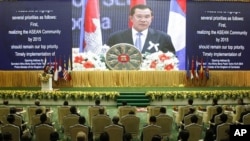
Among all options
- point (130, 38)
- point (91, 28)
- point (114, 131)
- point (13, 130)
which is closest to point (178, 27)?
point (130, 38)

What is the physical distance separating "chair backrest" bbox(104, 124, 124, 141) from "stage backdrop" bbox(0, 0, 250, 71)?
39.3ft

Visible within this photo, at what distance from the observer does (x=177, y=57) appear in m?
21.0

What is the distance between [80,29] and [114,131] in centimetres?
1267

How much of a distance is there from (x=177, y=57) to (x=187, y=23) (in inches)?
73.1

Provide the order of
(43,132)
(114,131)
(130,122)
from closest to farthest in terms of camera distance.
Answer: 1. (114,131)
2. (43,132)
3. (130,122)

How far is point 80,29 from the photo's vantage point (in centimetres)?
2083

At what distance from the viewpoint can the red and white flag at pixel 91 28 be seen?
2067cm

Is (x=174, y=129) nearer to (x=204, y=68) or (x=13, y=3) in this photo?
(x=204, y=68)

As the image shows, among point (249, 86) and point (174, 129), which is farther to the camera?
point (249, 86)

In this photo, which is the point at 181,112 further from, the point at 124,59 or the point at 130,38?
the point at 130,38

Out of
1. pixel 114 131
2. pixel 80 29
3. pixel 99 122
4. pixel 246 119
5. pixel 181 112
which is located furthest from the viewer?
pixel 80 29

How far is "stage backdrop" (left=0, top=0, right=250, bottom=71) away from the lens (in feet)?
68.1

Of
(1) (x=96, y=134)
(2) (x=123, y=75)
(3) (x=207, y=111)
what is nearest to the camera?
(1) (x=96, y=134)

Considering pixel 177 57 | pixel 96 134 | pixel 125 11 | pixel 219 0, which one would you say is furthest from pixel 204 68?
pixel 96 134
